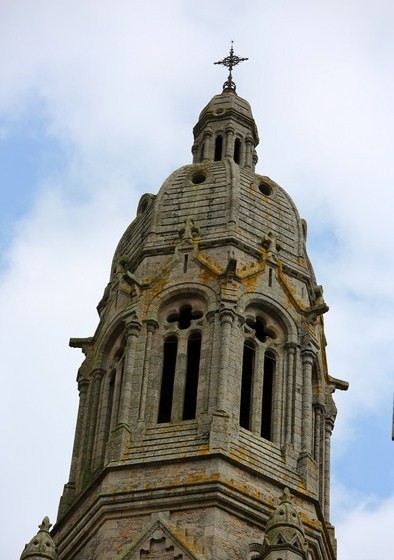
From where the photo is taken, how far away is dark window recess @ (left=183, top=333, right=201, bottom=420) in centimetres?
4800

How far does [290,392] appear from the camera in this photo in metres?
49.1

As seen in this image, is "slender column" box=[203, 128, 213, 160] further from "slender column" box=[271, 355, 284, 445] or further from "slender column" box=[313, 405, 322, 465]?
"slender column" box=[313, 405, 322, 465]

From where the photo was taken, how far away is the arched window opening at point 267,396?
48287mm

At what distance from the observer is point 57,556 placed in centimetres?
4475

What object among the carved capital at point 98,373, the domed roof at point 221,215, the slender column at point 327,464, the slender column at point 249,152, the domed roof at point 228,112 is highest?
the domed roof at point 228,112

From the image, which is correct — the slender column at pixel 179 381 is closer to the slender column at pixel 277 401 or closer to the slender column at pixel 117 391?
the slender column at pixel 117 391

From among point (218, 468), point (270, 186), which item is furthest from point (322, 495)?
point (270, 186)

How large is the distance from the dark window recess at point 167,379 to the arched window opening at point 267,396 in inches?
92.0

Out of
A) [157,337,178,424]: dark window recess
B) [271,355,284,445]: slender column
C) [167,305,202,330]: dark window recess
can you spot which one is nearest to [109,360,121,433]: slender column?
[157,337,178,424]: dark window recess

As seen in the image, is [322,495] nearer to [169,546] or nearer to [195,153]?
[169,546]

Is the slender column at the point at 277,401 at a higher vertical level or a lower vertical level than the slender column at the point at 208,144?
lower

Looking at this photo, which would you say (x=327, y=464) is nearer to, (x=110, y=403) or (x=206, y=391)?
(x=206, y=391)

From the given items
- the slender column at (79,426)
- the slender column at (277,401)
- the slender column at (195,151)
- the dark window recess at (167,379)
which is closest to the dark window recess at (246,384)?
the slender column at (277,401)

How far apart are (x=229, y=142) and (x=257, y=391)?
10762 millimetres
